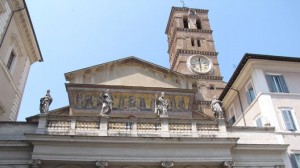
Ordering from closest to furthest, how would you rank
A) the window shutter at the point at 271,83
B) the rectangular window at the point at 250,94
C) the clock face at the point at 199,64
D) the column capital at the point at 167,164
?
the column capital at the point at 167,164
the window shutter at the point at 271,83
the rectangular window at the point at 250,94
the clock face at the point at 199,64

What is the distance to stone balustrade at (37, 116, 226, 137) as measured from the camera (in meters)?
15.2

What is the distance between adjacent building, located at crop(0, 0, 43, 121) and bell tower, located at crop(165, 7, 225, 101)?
2021 centimetres

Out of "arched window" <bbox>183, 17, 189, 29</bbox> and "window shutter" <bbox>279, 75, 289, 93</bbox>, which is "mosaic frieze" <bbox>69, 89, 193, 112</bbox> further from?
"arched window" <bbox>183, 17, 189, 29</bbox>

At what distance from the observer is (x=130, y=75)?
21.9 meters

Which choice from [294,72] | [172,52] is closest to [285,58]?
[294,72]

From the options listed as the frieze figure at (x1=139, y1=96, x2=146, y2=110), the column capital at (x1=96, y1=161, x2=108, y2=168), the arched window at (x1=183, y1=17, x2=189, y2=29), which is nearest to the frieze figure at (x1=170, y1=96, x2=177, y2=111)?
the frieze figure at (x1=139, y1=96, x2=146, y2=110)

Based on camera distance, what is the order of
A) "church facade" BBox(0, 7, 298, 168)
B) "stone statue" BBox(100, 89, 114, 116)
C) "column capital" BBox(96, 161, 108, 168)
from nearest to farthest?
"column capital" BBox(96, 161, 108, 168), "church facade" BBox(0, 7, 298, 168), "stone statue" BBox(100, 89, 114, 116)

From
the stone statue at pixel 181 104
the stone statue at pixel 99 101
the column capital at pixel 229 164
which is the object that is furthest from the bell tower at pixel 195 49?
the column capital at pixel 229 164

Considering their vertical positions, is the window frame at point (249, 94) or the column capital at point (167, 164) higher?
the window frame at point (249, 94)

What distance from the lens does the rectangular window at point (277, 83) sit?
62.5ft

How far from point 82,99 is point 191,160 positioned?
844 cm

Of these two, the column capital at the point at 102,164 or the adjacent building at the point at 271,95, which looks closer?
the column capital at the point at 102,164

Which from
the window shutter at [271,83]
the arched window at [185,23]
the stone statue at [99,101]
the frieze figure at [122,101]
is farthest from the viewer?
the arched window at [185,23]

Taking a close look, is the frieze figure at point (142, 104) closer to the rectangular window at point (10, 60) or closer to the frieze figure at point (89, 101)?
the frieze figure at point (89, 101)
